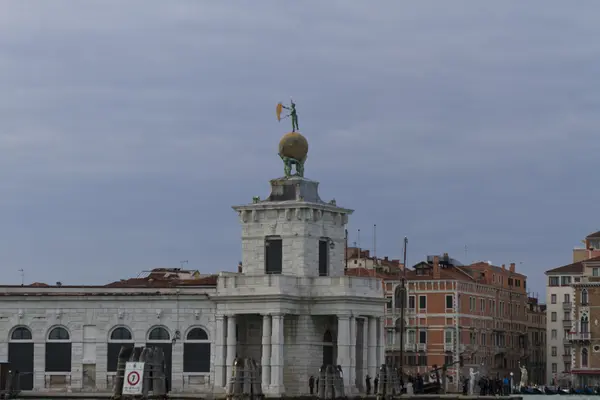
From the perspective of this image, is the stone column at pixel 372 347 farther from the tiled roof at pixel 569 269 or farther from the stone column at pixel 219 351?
the tiled roof at pixel 569 269

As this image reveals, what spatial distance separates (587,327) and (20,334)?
5415 centimetres

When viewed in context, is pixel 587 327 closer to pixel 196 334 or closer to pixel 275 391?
pixel 196 334

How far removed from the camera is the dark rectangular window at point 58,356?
68000 mm

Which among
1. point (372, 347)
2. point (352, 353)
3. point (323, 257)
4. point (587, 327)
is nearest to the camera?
point (352, 353)

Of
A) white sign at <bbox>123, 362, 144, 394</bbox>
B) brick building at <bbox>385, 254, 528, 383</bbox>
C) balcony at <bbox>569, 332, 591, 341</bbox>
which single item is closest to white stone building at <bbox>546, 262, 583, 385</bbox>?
balcony at <bbox>569, 332, 591, 341</bbox>

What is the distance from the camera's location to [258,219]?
69.2 m

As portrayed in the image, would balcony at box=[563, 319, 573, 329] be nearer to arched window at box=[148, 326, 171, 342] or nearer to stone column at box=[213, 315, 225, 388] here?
stone column at box=[213, 315, 225, 388]

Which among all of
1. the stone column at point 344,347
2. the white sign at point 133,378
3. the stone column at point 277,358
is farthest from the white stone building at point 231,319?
the white sign at point 133,378

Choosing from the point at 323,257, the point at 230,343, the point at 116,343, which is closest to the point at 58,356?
the point at 116,343

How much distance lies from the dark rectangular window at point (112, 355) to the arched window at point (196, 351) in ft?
8.66

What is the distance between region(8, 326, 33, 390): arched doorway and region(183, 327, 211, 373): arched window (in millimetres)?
7236

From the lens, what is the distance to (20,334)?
225 feet

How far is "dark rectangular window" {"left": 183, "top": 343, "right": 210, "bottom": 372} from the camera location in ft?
222

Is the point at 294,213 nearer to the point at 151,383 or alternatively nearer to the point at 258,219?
the point at 258,219
